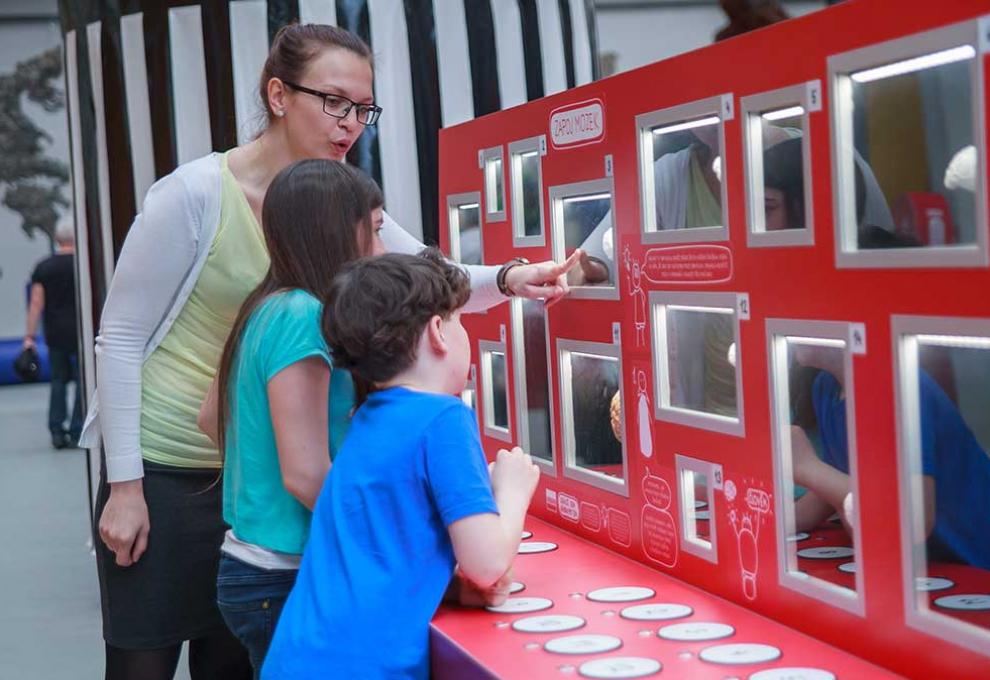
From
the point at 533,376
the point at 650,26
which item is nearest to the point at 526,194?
the point at 533,376

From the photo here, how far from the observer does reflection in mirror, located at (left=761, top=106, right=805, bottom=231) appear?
1139mm

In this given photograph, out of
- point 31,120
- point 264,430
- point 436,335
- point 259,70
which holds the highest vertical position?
point 31,120

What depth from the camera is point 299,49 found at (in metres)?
1.67

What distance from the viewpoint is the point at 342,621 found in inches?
48.3

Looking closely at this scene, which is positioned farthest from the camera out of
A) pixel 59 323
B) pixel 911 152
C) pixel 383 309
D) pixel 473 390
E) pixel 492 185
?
pixel 59 323

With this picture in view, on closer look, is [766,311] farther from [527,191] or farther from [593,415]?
[527,191]

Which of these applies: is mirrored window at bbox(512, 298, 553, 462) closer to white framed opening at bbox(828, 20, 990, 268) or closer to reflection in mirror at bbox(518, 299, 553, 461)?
reflection in mirror at bbox(518, 299, 553, 461)

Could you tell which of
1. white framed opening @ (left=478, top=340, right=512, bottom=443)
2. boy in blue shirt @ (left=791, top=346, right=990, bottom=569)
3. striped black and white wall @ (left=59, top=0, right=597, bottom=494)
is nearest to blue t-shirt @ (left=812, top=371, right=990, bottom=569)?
boy in blue shirt @ (left=791, top=346, right=990, bottom=569)

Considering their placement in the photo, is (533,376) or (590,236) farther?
(533,376)

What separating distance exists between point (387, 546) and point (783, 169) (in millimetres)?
561

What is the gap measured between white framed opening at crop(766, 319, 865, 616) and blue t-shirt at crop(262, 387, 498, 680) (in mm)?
304

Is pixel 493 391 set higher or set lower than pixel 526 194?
lower

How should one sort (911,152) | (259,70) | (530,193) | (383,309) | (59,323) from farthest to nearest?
(59,323)
(259,70)
(530,193)
(383,309)
(911,152)

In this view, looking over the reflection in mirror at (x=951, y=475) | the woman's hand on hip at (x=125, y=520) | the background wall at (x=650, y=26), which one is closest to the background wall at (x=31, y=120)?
the background wall at (x=650, y=26)
